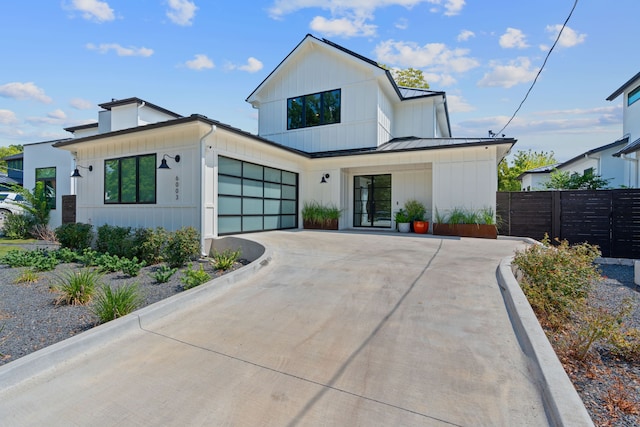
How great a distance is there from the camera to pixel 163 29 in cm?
991

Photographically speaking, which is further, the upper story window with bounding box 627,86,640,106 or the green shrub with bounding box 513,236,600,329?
the upper story window with bounding box 627,86,640,106

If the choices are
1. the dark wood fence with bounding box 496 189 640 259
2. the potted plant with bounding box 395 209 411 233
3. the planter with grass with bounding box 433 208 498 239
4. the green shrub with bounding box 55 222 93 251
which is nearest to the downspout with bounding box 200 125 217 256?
the green shrub with bounding box 55 222 93 251

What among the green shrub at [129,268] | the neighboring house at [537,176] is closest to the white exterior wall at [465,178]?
the green shrub at [129,268]

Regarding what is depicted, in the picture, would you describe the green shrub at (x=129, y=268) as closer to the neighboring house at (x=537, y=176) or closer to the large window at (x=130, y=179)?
the large window at (x=130, y=179)

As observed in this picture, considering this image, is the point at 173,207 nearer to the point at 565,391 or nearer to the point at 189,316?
the point at 189,316

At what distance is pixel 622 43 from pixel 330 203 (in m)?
9.42

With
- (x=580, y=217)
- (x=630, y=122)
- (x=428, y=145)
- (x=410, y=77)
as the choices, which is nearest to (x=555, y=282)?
(x=580, y=217)

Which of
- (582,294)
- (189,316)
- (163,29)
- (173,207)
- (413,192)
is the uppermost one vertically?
(163,29)

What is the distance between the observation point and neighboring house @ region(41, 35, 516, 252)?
857 cm

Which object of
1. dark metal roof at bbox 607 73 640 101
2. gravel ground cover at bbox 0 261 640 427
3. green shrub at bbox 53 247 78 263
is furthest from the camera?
dark metal roof at bbox 607 73 640 101

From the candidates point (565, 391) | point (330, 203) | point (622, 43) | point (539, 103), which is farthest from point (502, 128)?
point (565, 391)

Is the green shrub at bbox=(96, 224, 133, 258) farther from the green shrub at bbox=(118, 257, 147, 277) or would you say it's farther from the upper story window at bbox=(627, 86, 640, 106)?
the upper story window at bbox=(627, 86, 640, 106)

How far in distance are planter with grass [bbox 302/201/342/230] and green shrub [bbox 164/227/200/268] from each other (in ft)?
20.5

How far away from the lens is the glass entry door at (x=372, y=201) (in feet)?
44.7
